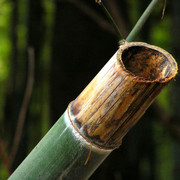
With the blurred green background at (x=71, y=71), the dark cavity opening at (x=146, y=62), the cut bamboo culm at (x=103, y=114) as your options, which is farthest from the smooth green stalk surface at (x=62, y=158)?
the blurred green background at (x=71, y=71)

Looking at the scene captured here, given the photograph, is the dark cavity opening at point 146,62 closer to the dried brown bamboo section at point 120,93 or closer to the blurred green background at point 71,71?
the dried brown bamboo section at point 120,93

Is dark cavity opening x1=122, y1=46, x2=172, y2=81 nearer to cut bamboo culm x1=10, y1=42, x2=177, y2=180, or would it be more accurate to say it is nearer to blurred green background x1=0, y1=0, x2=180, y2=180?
A: cut bamboo culm x1=10, y1=42, x2=177, y2=180

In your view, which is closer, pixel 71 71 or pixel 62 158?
pixel 62 158


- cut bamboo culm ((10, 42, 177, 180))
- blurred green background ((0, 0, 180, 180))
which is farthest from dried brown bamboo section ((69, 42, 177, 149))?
blurred green background ((0, 0, 180, 180))

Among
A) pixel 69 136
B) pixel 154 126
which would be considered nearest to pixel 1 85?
Answer: pixel 154 126

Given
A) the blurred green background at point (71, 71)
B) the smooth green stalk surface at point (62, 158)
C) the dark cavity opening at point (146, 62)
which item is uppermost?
the dark cavity opening at point (146, 62)

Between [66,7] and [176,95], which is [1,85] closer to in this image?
[66,7]

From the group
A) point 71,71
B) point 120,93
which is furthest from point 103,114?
point 71,71

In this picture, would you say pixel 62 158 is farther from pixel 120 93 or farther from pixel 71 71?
pixel 71 71
